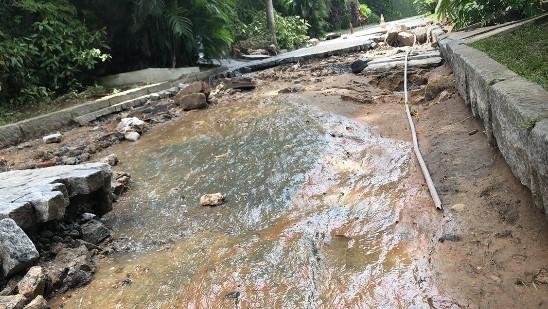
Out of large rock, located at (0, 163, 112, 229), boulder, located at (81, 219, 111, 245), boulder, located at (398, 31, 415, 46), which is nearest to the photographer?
large rock, located at (0, 163, 112, 229)

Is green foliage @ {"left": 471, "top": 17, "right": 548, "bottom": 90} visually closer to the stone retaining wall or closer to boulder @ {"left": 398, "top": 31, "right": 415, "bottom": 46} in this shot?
the stone retaining wall

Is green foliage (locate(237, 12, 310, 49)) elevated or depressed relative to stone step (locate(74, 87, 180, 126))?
elevated

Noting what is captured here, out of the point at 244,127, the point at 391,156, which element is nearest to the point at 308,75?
the point at 244,127

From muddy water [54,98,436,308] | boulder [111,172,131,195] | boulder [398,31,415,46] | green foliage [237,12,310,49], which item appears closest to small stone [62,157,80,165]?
muddy water [54,98,436,308]

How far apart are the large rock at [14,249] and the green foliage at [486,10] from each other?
21.5 ft

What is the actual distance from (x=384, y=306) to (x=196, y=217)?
1.88 meters

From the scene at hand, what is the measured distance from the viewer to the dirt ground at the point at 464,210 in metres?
2.13

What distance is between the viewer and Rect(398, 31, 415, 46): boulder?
11352 millimetres

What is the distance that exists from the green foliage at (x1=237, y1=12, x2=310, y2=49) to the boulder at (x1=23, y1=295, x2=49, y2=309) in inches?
506

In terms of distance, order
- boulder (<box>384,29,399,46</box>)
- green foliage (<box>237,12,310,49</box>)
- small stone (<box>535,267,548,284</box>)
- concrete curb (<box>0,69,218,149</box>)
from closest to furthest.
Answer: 1. small stone (<box>535,267,548,284</box>)
2. concrete curb (<box>0,69,218,149</box>)
3. boulder (<box>384,29,399,46</box>)
4. green foliage (<box>237,12,310,49</box>)

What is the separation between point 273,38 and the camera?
14.0 meters

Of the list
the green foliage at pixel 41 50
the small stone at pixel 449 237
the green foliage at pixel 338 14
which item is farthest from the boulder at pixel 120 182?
the green foliage at pixel 338 14

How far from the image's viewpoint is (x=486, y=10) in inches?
285

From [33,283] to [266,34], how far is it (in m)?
13.9
